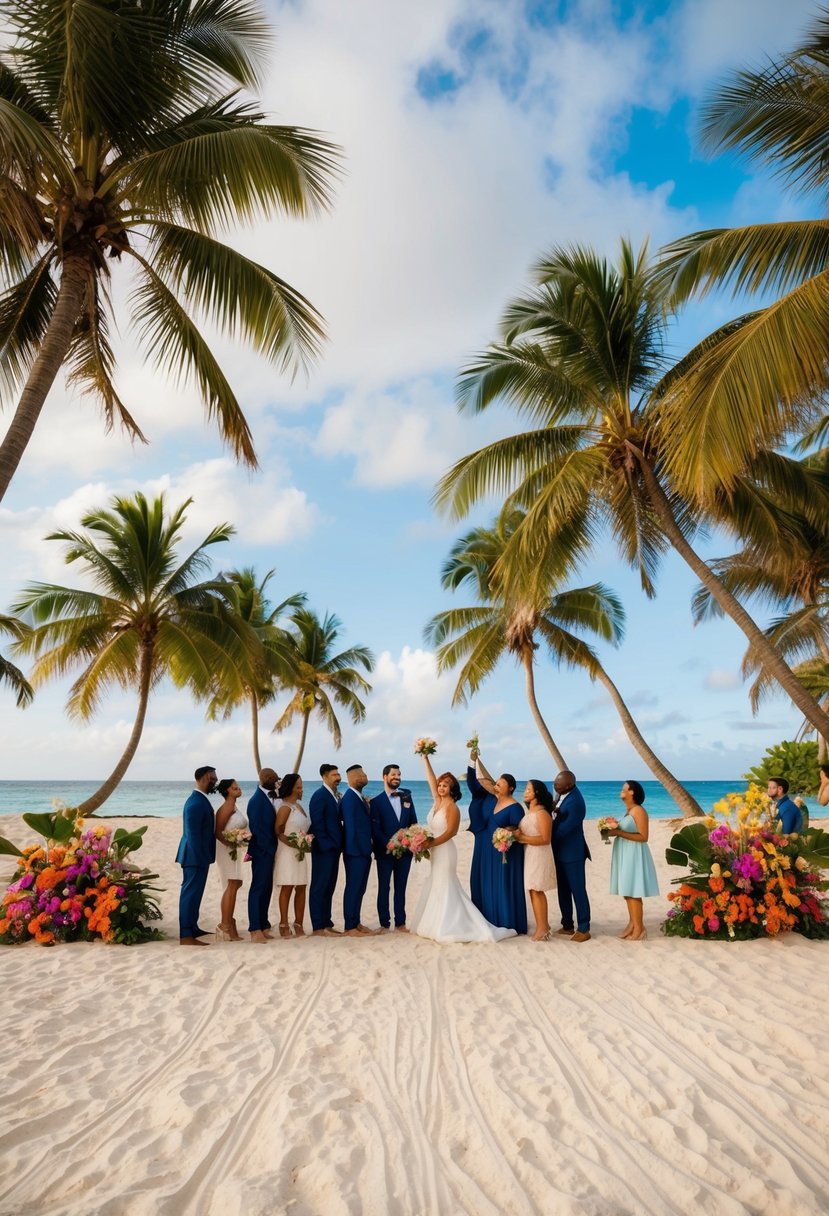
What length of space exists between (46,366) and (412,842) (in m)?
6.17

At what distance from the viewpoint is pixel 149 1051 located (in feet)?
15.5

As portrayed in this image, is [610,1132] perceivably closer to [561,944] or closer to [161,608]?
[561,944]

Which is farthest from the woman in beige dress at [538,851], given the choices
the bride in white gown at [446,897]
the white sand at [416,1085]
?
the white sand at [416,1085]

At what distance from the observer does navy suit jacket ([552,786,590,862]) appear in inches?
336

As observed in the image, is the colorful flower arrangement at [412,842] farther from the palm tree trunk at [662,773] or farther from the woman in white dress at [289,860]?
the palm tree trunk at [662,773]

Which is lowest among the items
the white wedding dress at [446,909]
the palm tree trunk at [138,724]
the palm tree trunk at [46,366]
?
the white wedding dress at [446,909]

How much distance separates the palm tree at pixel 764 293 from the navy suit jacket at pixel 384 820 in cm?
517

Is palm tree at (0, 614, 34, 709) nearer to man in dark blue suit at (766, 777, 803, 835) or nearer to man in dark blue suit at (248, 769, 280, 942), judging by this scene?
man in dark blue suit at (248, 769, 280, 942)

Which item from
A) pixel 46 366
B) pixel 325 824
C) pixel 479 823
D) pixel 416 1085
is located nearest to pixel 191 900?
pixel 325 824

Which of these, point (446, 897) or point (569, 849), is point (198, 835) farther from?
point (569, 849)

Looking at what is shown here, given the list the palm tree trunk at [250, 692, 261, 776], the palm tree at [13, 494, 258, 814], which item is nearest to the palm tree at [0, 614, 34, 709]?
the palm tree at [13, 494, 258, 814]

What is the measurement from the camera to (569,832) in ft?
28.1

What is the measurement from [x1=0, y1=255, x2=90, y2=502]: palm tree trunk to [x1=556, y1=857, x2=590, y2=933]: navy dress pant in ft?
23.0

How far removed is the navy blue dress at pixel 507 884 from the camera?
857 centimetres
